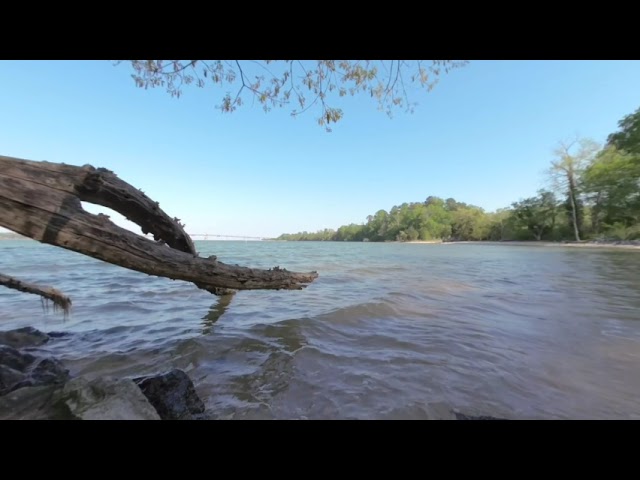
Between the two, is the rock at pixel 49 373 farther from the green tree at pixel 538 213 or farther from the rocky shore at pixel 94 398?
the green tree at pixel 538 213

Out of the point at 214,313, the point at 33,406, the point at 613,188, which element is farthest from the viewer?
the point at 613,188

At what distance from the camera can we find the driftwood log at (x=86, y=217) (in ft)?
7.86

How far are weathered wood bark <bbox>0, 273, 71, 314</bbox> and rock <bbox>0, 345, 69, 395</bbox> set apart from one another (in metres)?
0.70

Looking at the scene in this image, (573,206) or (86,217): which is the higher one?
(573,206)

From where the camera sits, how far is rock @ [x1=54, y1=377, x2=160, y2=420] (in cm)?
225

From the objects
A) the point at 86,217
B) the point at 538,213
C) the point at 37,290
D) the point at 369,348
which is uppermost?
the point at 538,213

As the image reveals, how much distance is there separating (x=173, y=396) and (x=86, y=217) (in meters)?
1.78

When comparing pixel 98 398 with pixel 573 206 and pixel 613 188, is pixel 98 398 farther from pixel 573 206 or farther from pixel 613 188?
pixel 573 206

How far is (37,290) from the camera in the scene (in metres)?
3.97

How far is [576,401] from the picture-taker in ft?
9.90

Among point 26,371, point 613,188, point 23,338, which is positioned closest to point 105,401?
point 26,371

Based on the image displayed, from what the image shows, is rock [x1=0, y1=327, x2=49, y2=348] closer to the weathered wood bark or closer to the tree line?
the weathered wood bark

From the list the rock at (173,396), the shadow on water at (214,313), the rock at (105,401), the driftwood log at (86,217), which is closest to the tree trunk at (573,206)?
the shadow on water at (214,313)
